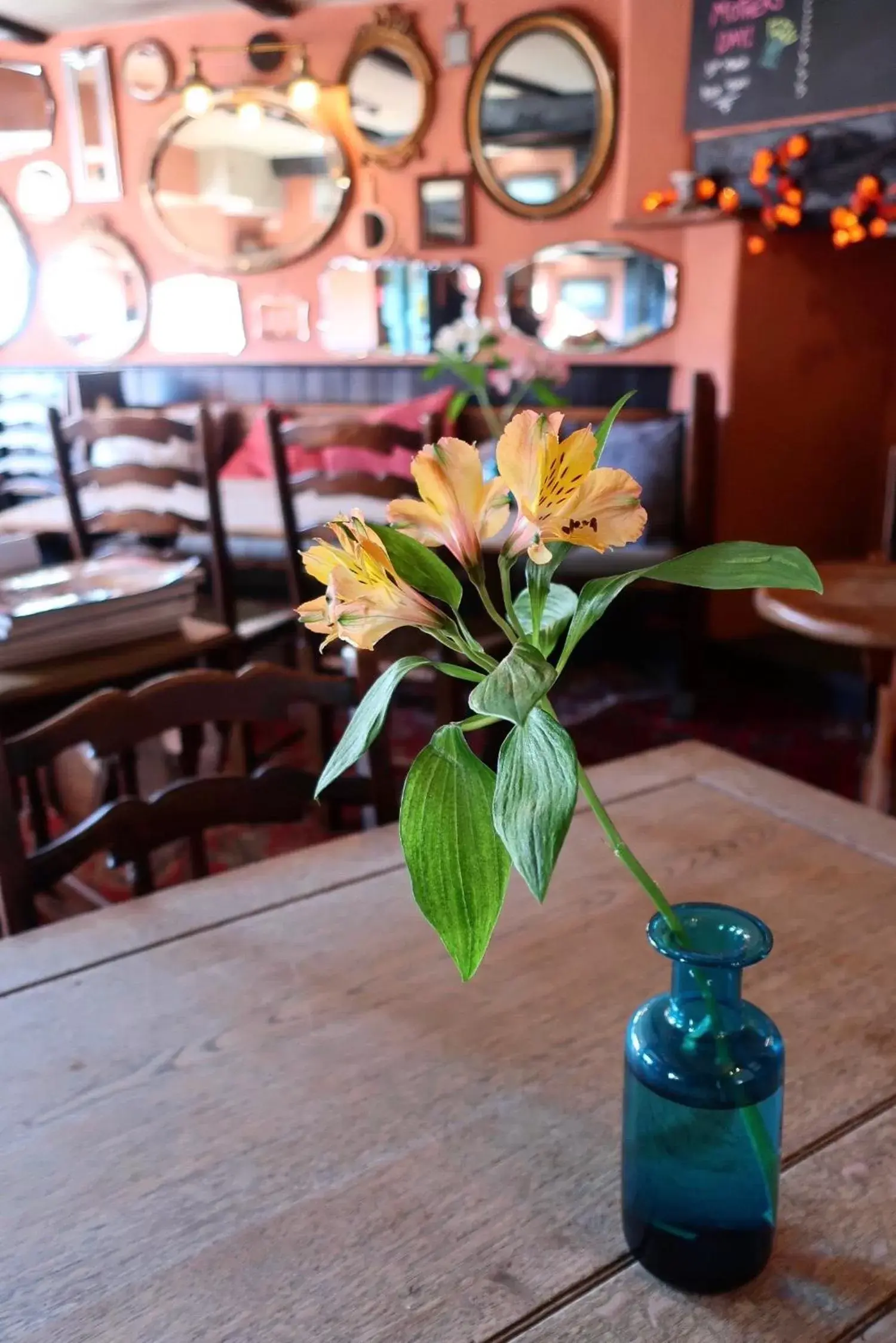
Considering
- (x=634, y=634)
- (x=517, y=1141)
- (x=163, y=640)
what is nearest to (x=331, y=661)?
(x=163, y=640)

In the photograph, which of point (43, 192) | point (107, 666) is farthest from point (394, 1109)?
point (43, 192)

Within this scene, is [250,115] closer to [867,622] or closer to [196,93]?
[196,93]

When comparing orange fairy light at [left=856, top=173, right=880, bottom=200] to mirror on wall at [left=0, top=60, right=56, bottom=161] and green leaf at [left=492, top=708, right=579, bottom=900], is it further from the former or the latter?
mirror on wall at [left=0, top=60, right=56, bottom=161]

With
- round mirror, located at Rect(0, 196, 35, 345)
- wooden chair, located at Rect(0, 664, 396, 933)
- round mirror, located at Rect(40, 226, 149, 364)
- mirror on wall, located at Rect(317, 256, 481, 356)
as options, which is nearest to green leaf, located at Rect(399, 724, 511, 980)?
wooden chair, located at Rect(0, 664, 396, 933)

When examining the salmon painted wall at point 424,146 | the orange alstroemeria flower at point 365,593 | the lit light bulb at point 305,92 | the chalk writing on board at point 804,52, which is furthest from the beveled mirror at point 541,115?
the orange alstroemeria flower at point 365,593

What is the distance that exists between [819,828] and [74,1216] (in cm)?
84

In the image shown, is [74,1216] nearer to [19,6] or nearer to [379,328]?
[379,328]

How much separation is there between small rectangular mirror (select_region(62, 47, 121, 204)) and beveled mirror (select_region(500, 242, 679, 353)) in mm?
2115

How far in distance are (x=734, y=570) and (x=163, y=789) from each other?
887mm

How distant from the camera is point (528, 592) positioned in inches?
24.3

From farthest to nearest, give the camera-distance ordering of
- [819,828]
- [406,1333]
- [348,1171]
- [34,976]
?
[819,828], [34,976], [348,1171], [406,1333]

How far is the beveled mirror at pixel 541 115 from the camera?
397cm

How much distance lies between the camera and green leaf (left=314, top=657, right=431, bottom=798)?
1.78 ft

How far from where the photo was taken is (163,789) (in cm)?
124
